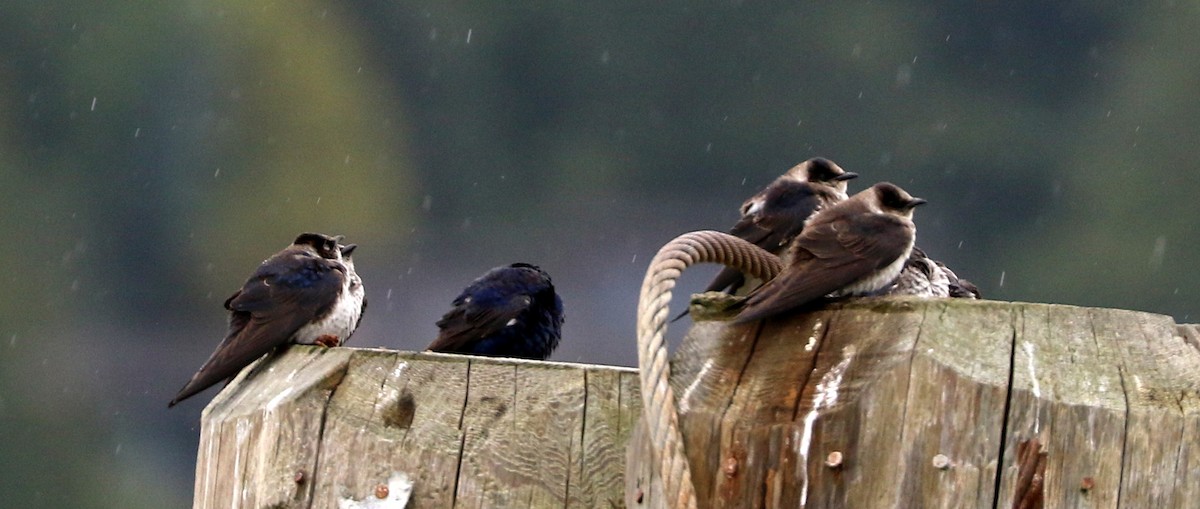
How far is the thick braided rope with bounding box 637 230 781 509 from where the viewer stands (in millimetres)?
2457

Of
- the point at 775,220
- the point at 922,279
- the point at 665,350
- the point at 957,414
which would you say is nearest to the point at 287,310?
the point at 775,220

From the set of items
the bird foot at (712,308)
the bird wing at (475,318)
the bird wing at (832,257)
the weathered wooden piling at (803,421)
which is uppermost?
the bird wing at (475,318)

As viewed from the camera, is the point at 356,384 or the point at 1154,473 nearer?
the point at 1154,473

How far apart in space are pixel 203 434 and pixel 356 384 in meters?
0.51

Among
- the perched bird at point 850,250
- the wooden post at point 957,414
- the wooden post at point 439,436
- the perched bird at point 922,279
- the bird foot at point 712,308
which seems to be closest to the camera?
the wooden post at point 957,414

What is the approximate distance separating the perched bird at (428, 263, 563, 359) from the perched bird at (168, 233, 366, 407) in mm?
382

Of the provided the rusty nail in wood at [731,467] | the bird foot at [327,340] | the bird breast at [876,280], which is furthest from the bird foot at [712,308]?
the bird foot at [327,340]

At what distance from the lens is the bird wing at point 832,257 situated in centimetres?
285

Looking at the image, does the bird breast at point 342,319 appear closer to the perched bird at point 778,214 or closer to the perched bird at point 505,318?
the perched bird at point 505,318

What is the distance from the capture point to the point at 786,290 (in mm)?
Answer: 2906

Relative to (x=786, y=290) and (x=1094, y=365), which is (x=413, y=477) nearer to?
(x=786, y=290)

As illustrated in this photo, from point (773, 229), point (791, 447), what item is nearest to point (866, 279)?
point (791, 447)

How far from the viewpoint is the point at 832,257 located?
11.4 ft

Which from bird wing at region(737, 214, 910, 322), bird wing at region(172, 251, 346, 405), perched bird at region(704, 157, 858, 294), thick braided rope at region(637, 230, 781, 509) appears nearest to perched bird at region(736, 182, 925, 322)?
bird wing at region(737, 214, 910, 322)
